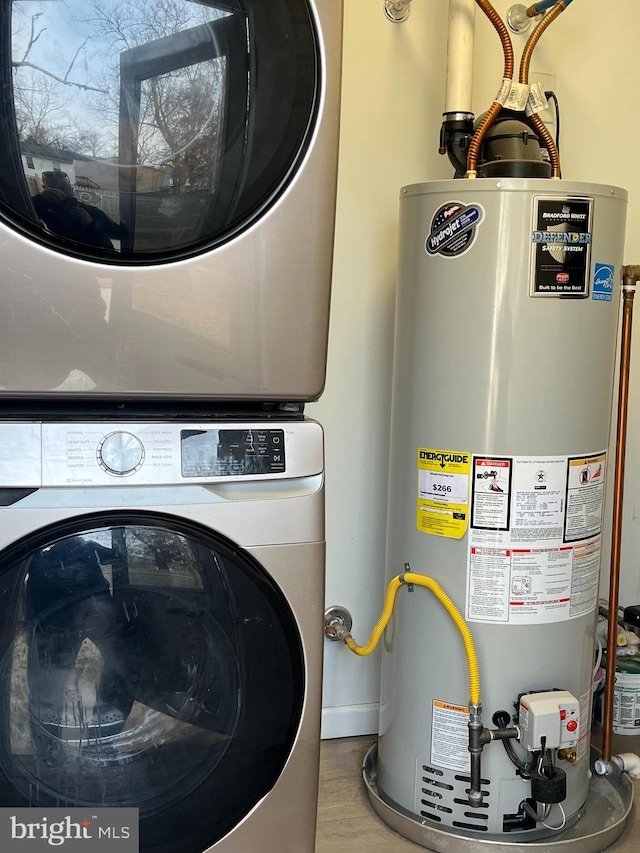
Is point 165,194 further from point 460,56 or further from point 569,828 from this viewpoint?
point 569,828

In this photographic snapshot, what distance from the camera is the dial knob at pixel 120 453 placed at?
982 mm

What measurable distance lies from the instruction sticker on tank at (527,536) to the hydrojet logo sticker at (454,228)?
381 millimetres

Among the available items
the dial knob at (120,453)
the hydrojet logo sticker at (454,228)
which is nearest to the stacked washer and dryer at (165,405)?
the dial knob at (120,453)

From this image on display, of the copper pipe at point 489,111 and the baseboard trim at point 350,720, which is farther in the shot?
the baseboard trim at point 350,720

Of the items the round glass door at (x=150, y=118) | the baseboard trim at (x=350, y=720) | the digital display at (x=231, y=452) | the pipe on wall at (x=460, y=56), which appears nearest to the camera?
the round glass door at (x=150, y=118)

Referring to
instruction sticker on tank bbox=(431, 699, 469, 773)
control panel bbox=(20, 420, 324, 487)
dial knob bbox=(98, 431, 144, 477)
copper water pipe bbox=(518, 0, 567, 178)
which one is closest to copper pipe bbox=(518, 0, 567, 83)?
copper water pipe bbox=(518, 0, 567, 178)

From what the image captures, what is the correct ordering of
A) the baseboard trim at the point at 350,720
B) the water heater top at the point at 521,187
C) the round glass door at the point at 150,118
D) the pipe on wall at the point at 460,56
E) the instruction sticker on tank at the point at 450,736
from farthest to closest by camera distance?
the baseboard trim at the point at 350,720 → the pipe on wall at the point at 460,56 → the instruction sticker on tank at the point at 450,736 → the water heater top at the point at 521,187 → the round glass door at the point at 150,118

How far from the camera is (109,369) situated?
3.24 ft

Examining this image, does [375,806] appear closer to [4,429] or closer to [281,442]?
[281,442]

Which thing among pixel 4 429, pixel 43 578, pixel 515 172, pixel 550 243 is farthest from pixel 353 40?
pixel 43 578

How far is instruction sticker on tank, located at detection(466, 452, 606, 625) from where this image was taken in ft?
4.66

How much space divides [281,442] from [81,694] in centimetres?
42

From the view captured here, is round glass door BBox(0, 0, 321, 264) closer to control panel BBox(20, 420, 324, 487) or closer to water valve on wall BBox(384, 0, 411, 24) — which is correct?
control panel BBox(20, 420, 324, 487)

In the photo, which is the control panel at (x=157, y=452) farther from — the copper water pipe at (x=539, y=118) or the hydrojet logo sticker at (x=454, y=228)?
the copper water pipe at (x=539, y=118)
